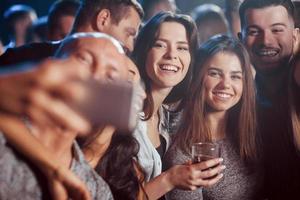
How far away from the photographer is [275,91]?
6.15 ft

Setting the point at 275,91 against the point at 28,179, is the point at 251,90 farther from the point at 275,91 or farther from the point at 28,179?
the point at 28,179

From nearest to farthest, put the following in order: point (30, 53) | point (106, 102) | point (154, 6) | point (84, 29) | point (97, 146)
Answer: point (106, 102)
point (97, 146)
point (30, 53)
point (84, 29)
point (154, 6)

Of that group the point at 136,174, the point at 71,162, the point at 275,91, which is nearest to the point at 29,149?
the point at 71,162

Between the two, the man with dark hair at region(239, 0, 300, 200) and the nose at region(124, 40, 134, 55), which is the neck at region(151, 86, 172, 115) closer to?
the nose at region(124, 40, 134, 55)

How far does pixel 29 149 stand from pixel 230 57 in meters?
1.14

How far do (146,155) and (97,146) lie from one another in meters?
0.32

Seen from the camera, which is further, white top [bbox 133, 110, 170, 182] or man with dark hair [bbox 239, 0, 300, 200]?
man with dark hair [bbox 239, 0, 300, 200]

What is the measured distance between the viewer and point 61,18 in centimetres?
199

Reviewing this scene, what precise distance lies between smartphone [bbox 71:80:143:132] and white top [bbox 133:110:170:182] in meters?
0.94

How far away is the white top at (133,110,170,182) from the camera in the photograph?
1591 millimetres

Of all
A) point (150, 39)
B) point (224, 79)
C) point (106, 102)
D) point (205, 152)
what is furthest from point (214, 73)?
point (106, 102)

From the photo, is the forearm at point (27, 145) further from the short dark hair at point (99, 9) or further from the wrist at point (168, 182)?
the short dark hair at point (99, 9)

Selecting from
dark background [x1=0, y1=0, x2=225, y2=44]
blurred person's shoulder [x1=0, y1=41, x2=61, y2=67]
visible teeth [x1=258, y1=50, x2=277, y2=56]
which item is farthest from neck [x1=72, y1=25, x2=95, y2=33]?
dark background [x1=0, y1=0, x2=225, y2=44]

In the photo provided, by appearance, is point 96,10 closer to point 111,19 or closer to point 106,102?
point 111,19
